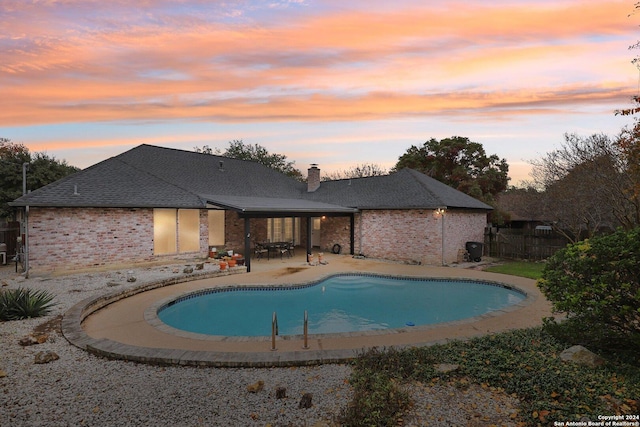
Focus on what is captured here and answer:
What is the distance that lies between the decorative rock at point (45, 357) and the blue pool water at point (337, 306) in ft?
10.6

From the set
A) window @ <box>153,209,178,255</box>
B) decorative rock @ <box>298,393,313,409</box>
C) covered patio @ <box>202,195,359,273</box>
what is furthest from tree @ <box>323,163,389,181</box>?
decorative rock @ <box>298,393,313,409</box>

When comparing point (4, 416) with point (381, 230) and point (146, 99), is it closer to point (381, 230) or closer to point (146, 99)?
point (146, 99)

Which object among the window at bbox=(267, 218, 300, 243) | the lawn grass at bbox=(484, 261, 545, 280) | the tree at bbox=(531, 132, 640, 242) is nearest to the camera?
the lawn grass at bbox=(484, 261, 545, 280)

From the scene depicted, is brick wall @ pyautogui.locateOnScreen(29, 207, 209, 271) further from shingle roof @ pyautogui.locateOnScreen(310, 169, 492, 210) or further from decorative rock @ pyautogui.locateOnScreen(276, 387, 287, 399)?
decorative rock @ pyautogui.locateOnScreen(276, 387, 287, 399)

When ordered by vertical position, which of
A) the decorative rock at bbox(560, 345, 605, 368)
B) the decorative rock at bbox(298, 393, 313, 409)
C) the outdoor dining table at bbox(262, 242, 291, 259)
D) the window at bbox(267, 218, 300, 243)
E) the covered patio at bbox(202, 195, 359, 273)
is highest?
the covered patio at bbox(202, 195, 359, 273)

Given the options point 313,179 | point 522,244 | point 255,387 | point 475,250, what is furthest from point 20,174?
point 522,244

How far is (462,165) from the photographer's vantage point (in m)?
31.1

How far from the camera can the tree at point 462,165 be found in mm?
28672

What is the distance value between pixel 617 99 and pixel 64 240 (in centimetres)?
2390

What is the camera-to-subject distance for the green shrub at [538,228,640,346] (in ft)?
15.7

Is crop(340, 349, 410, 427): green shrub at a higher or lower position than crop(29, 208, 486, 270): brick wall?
lower

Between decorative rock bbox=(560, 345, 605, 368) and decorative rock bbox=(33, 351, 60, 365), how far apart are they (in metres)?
8.10

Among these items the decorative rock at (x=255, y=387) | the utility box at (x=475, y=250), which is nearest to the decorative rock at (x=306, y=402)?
the decorative rock at (x=255, y=387)

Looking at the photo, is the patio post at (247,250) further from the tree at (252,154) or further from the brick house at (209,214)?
the tree at (252,154)
